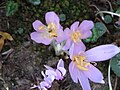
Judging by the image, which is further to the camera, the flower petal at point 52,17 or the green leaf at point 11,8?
the green leaf at point 11,8

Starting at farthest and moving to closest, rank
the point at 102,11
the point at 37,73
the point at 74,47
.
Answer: the point at 102,11, the point at 37,73, the point at 74,47

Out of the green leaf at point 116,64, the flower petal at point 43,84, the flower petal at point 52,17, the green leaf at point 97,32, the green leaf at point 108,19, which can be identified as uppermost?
the flower petal at point 52,17

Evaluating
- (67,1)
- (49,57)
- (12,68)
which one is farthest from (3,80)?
(67,1)

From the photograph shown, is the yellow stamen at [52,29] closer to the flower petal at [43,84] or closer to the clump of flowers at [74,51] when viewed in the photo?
the clump of flowers at [74,51]

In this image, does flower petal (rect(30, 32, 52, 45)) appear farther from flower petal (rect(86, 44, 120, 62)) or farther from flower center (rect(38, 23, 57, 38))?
flower petal (rect(86, 44, 120, 62))

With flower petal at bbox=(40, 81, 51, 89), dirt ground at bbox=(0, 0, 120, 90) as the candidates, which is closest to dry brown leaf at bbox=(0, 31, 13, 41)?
dirt ground at bbox=(0, 0, 120, 90)

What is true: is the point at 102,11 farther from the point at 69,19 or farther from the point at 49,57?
the point at 49,57

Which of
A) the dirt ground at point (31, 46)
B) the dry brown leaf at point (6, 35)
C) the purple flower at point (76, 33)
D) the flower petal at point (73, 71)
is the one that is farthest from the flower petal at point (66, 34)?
the dry brown leaf at point (6, 35)
